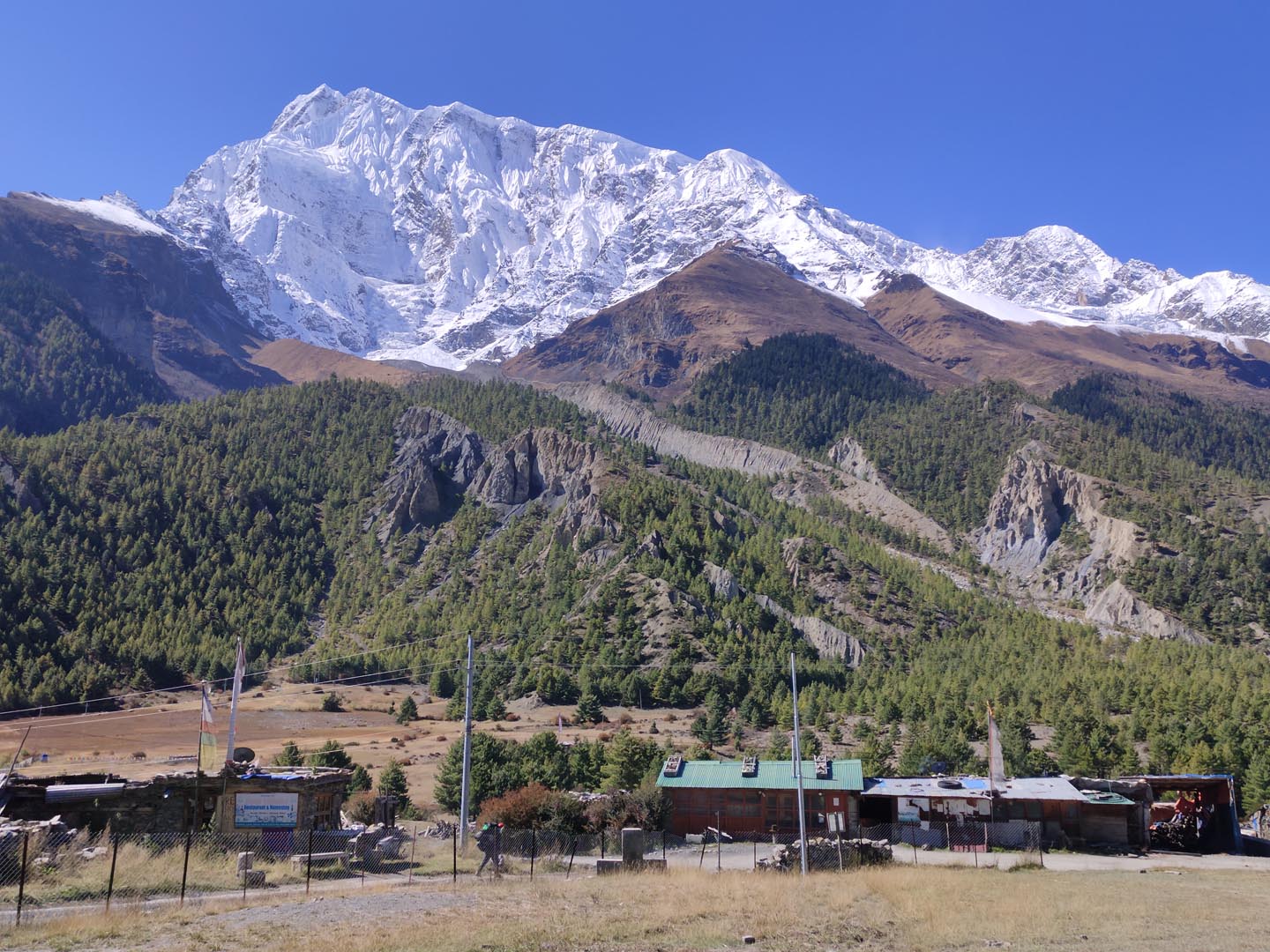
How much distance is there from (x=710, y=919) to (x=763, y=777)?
32.0 meters

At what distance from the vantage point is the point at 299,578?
554 feet

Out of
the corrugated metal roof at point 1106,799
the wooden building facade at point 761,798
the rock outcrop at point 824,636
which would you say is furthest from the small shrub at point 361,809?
the rock outcrop at point 824,636

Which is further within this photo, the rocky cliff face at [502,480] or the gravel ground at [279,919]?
the rocky cliff face at [502,480]

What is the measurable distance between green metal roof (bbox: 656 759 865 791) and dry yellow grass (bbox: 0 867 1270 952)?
21208mm

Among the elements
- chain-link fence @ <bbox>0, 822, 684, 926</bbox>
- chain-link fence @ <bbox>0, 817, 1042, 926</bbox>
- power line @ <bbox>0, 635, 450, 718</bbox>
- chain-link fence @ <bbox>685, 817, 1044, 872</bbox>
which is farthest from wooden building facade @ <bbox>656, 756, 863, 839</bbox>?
power line @ <bbox>0, 635, 450, 718</bbox>

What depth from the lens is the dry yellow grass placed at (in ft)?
74.7

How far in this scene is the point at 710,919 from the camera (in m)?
26.9

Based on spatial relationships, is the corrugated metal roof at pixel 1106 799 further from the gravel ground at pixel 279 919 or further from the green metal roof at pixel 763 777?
the gravel ground at pixel 279 919

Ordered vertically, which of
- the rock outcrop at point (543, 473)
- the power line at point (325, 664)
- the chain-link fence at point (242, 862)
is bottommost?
the chain-link fence at point (242, 862)

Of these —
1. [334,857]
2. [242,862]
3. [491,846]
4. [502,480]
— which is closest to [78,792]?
[242,862]

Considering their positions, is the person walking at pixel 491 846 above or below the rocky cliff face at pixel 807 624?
below

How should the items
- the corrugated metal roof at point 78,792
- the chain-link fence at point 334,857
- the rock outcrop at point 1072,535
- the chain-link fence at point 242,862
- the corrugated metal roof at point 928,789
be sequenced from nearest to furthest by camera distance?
the chain-link fence at point 242,862
the chain-link fence at point 334,857
the corrugated metal roof at point 78,792
the corrugated metal roof at point 928,789
the rock outcrop at point 1072,535

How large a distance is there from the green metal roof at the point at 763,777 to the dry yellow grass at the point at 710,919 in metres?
21.2

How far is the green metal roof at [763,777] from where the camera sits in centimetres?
5678
